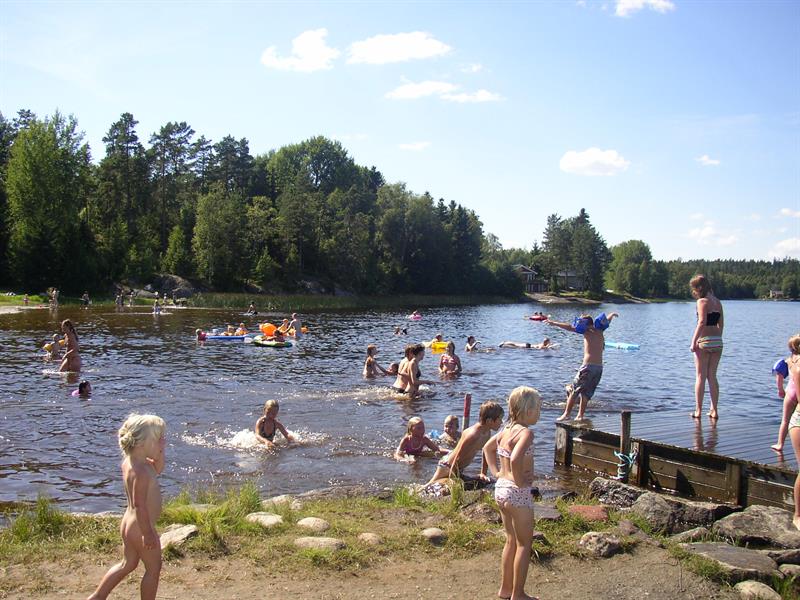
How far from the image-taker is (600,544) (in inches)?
266

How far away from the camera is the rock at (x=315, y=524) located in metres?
7.11

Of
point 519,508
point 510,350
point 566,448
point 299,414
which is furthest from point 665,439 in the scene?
point 510,350

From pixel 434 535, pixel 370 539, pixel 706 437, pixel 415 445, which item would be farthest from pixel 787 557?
pixel 415 445

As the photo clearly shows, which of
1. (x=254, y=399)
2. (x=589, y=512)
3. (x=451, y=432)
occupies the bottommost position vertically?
(x=254, y=399)

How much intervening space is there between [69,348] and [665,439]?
61.3ft

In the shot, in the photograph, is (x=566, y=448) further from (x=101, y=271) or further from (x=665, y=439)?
(x=101, y=271)

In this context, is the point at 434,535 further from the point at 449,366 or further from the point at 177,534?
the point at 449,366

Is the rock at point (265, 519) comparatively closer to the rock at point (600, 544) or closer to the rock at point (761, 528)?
the rock at point (600, 544)

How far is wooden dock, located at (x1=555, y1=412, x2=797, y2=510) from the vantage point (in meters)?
8.89

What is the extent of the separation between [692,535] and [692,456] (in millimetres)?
2659

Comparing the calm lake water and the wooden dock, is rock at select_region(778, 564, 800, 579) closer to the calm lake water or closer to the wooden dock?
the wooden dock

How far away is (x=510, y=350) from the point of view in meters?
34.4

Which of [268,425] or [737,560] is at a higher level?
[737,560]

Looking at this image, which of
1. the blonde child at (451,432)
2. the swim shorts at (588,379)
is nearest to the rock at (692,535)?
the swim shorts at (588,379)
